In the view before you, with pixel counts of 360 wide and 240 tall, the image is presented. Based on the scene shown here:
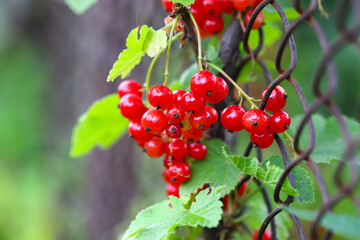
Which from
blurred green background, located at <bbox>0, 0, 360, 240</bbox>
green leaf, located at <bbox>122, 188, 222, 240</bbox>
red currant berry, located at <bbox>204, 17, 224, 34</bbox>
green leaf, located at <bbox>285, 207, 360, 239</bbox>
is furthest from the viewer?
blurred green background, located at <bbox>0, 0, 360, 240</bbox>

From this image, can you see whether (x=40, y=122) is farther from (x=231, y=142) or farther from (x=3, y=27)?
(x=231, y=142)

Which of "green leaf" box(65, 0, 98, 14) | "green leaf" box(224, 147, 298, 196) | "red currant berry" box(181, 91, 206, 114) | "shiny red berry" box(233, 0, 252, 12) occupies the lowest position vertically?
"green leaf" box(224, 147, 298, 196)

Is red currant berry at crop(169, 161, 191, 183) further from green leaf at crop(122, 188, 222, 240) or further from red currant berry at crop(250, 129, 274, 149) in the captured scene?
red currant berry at crop(250, 129, 274, 149)

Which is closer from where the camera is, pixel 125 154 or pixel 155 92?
pixel 155 92

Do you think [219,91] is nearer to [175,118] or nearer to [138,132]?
[175,118]

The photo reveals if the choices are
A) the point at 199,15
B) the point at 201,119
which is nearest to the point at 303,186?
the point at 201,119

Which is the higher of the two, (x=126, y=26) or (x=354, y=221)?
(x=126, y=26)

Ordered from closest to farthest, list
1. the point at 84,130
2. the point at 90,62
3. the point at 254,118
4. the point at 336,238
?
1. the point at 254,118
2. the point at 84,130
3. the point at 336,238
4. the point at 90,62

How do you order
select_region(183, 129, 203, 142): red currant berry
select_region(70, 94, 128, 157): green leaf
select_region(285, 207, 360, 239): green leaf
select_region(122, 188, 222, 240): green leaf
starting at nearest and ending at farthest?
select_region(285, 207, 360, 239): green leaf, select_region(122, 188, 222, 240): green leaf, select_region(183, 129, 203, 142): red currant berry, select_region(70, 94, 128, 157): green leaf

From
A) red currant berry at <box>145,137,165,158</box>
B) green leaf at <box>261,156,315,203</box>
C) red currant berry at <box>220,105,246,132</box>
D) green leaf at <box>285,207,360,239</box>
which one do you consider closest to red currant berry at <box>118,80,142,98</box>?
red currant berry at <box>145,137,165,158</box>

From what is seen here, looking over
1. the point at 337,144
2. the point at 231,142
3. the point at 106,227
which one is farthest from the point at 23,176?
the point at 337,144
